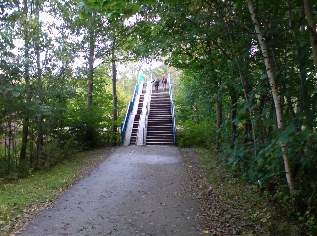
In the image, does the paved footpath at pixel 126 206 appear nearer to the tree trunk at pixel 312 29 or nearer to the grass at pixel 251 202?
the grass at pixel 251 202

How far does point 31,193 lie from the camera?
27.0 ft

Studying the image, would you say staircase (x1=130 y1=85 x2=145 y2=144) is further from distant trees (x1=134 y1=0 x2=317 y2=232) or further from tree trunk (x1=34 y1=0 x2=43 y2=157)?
distant trees (x1=134 y1=0 x2=317 y2=232)

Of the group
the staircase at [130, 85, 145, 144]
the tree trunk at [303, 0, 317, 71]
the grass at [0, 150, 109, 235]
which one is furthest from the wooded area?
the grass at [0, 150, 109, 235]

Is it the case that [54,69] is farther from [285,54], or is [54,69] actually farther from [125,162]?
[285,54]

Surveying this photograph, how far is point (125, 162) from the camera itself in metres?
12.6

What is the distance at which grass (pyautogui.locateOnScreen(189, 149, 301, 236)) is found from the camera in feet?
17.7

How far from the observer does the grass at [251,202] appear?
5387 millimetres

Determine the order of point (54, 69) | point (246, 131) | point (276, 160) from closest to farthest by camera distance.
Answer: point (276, 160), point (246, 131), point (54, 69)

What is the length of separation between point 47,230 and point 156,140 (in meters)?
12.5

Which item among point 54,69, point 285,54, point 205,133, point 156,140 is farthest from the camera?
point 156,140

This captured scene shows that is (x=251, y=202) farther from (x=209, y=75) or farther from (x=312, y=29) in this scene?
(x=209, y=75)

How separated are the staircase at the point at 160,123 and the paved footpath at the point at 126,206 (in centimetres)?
657

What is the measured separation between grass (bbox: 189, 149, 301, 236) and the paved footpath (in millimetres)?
833

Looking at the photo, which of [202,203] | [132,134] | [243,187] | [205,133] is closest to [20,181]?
[202,203]
